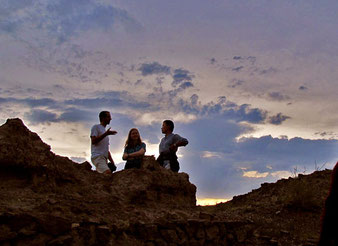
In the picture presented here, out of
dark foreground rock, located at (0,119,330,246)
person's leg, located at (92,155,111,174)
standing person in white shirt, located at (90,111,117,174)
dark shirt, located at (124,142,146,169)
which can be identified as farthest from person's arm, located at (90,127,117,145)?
dark shirt, located at (124,142,146,169)

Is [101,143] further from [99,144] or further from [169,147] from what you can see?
[169,147]

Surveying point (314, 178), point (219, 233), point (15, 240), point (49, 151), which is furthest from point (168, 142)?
point (314, 178)

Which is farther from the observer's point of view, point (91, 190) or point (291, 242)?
point (291, 242)

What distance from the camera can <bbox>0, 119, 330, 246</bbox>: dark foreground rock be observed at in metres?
5.65

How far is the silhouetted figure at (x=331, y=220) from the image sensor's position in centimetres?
288

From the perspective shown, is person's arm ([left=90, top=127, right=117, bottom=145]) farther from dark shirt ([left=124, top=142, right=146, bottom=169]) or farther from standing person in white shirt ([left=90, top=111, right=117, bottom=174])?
dark shirt ([left=124, top=142, right=146, bottom=169])

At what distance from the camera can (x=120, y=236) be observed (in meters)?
6.27

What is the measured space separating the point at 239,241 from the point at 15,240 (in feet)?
15.5

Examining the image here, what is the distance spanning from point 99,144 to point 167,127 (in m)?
1.73

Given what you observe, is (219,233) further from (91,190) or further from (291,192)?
(291,192)

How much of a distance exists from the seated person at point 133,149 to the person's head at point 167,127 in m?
0.74

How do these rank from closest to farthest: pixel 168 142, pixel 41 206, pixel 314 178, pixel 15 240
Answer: pixel 15 240 → pixel 41 206 → pixel 168 142 → pixel 314 178

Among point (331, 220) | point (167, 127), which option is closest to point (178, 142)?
point (167, 127)

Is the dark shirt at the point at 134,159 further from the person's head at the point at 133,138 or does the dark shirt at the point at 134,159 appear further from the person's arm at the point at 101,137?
the person's arm at the point at 101,137
